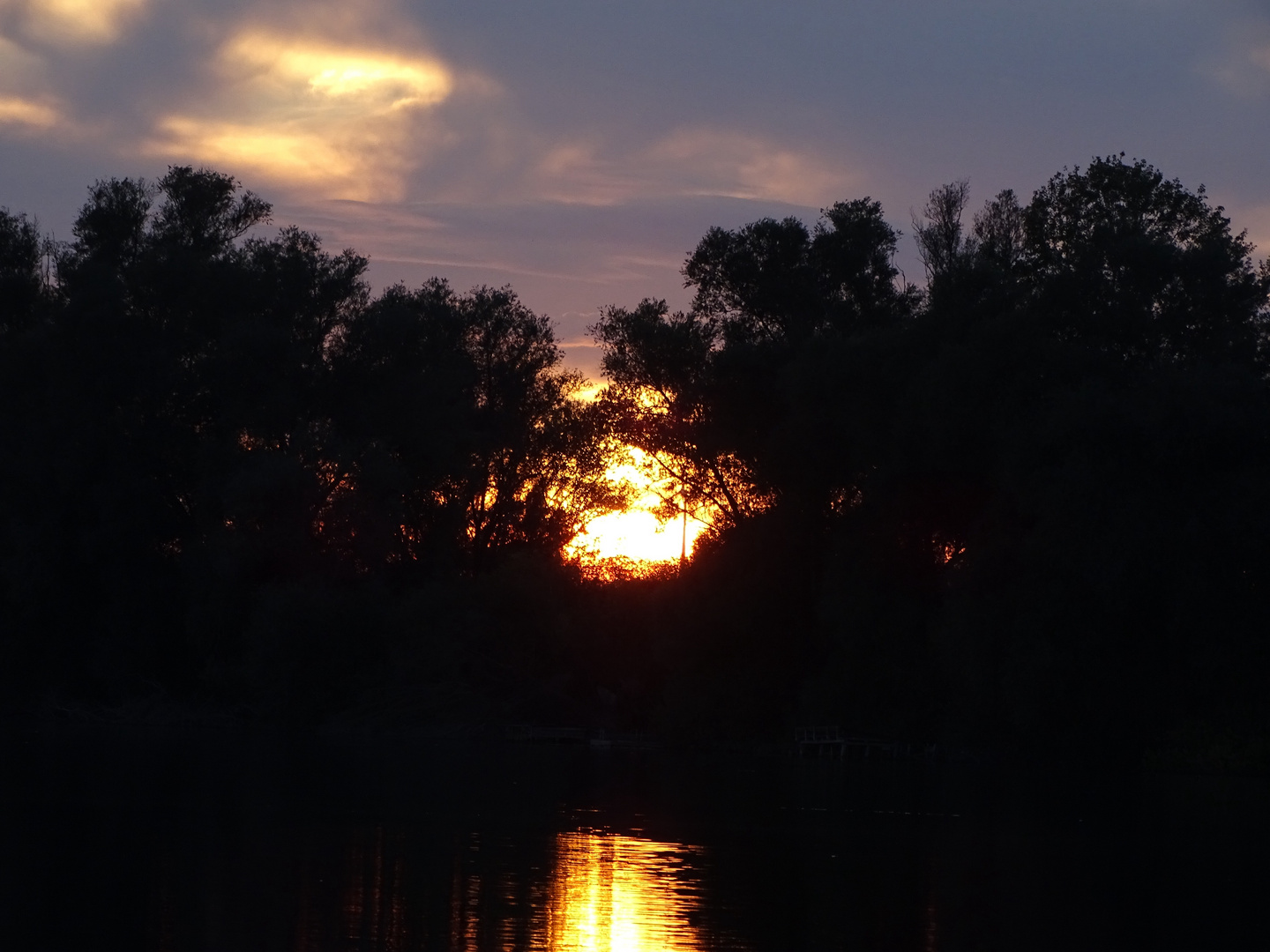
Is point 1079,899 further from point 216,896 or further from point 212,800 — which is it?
point 212,800

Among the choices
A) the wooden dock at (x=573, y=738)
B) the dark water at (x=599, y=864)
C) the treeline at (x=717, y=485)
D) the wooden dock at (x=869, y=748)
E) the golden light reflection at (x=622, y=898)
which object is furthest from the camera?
the wooden dock at (x=573, y=738)

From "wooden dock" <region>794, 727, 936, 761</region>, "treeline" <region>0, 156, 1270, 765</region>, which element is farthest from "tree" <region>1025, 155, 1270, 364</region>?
"wooden dock" <region>794, 727, 936, 761</region>

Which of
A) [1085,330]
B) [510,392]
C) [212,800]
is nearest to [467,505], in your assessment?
[510,392]

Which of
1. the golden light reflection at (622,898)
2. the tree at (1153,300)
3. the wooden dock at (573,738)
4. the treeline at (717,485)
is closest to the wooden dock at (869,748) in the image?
the treeline at (717,485)

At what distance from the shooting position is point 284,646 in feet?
142

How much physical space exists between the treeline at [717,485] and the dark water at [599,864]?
7.08m

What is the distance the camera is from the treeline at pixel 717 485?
32.2m

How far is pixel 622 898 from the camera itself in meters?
11.5

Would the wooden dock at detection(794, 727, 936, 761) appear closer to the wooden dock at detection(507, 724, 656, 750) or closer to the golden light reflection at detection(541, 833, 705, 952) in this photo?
the wooden dock at detection(507, 724, 656, 750)

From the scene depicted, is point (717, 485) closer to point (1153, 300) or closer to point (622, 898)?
point (1153, 300)

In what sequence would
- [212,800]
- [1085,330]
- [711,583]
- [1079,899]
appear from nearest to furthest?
[1079,899]
[212,800]
[1085,330]
[711,583]

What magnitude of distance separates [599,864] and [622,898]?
2.16 m

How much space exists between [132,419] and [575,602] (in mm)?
14902

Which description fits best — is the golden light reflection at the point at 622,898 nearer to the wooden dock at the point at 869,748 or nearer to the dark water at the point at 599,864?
the dark water at the point at 599,864
